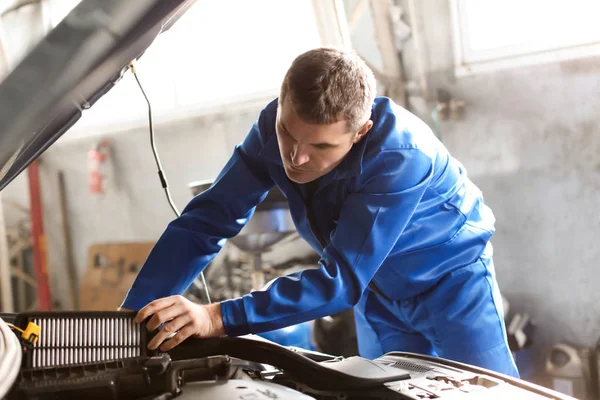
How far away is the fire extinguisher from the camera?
418 cm

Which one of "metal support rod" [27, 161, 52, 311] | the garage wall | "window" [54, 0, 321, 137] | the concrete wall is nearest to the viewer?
the concrete wall

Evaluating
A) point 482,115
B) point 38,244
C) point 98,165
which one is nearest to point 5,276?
point 38,244

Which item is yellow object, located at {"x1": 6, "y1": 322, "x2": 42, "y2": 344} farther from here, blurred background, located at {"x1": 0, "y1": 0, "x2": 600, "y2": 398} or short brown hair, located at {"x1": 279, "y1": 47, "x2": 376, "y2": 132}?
blurred background, located at {"x1": 0, "y1": 0, "x2": 600, "y2": 398}

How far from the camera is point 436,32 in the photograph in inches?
107

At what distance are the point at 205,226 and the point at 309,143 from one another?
0.39 m

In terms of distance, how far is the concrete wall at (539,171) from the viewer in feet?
7.94

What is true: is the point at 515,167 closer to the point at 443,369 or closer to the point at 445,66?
the point at 445,66

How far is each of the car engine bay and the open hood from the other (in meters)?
0.32

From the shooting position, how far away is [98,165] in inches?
165

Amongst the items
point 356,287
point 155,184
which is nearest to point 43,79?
point 356,287

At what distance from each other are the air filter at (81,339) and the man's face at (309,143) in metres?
0.48

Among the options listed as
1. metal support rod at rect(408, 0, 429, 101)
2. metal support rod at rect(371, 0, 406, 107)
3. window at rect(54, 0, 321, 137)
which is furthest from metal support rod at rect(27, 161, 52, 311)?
metal support rod at rect(408, 0, 429, 101)

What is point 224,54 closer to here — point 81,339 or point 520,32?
point 520,32

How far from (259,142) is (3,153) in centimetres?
71
